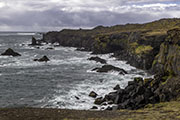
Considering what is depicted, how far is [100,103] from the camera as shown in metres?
28.5

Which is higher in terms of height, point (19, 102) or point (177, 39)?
point (177, 39)

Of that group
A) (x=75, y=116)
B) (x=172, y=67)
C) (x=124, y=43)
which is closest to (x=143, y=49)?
(x=172, y=67)

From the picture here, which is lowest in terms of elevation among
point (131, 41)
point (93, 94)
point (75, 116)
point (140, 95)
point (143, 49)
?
point (93, 94)

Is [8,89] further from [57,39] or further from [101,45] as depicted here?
[57,39]

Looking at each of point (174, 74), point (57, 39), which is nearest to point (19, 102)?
point (174, 74)

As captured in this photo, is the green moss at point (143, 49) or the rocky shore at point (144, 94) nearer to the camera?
the rocky shore at point (144, 94)

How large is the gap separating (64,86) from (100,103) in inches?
462

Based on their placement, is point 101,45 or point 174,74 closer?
point 174,74

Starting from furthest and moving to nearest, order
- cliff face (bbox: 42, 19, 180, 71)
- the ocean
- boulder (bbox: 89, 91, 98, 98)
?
cliff face (bbox: 42, 19, 180, 71) < boulder (bbox: 89, 91, 98, 98) < the ocean

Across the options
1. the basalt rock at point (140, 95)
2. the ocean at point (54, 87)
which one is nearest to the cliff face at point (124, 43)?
the ocean at point (54, 87)

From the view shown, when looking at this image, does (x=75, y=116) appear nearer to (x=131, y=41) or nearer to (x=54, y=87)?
(x=54, y=87)

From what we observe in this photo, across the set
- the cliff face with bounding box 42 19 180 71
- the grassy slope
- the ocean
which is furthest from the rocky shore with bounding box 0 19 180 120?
the ocean

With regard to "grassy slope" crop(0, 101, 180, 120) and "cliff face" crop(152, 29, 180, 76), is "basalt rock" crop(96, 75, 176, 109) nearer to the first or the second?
"cliff face" crop(152, 29, 180, 76)

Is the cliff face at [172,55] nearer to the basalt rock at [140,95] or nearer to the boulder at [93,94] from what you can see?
the basalt rock at [140,95]
